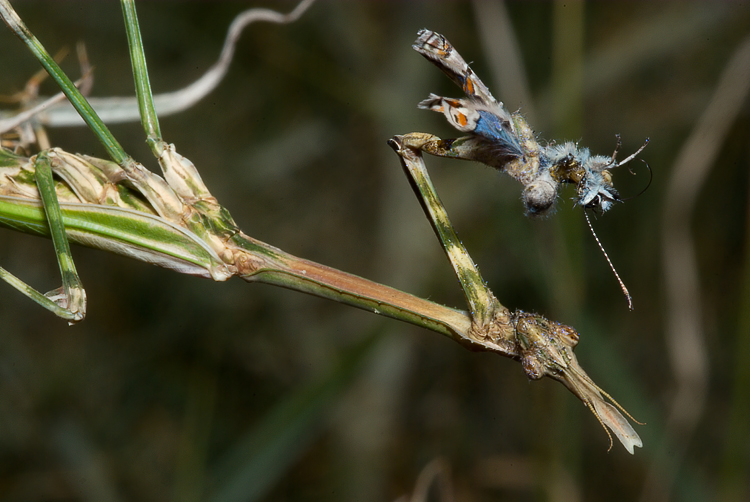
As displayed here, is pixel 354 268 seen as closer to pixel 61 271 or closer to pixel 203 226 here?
pixel 203 226

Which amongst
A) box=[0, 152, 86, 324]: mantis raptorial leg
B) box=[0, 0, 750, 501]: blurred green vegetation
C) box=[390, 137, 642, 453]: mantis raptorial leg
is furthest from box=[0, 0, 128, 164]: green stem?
box=[0, 0, 750, 501]: blurred green vegetation

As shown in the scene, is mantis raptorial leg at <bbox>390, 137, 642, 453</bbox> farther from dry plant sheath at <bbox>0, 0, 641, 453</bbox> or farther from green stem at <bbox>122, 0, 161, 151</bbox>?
green stem at <bbox>122, 0, 161, 151</bbox>

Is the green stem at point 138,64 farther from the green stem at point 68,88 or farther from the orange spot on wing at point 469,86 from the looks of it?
the orange spot on wing at point 469,86

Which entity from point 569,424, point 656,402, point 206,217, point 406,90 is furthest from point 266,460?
point 656,402

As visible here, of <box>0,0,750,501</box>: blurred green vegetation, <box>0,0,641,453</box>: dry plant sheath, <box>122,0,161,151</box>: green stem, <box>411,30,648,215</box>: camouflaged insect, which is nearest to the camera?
<box>411,30,648,215</box>: camouflaged insect

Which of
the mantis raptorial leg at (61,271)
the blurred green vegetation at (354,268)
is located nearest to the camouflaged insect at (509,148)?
the mantis raptorial leg at (61,271)
